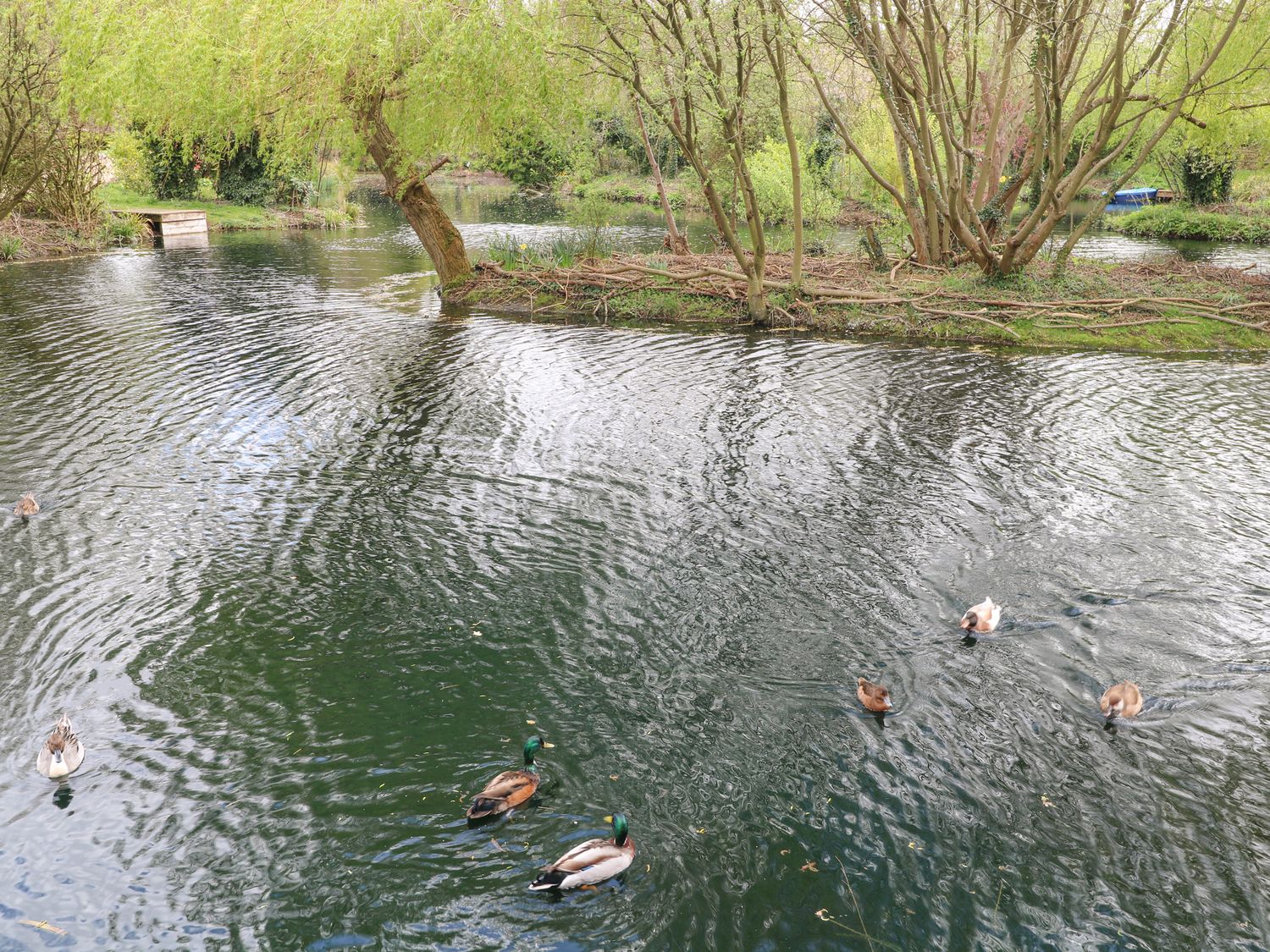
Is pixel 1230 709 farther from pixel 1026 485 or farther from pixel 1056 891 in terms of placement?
pixel 1026 485

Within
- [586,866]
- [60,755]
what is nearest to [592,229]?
[60,755]

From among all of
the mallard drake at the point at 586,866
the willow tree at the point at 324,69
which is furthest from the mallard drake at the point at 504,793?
the willow tree at the point at 324,69

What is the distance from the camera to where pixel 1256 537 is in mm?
11594

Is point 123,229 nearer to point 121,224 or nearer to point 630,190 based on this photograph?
point 121,224

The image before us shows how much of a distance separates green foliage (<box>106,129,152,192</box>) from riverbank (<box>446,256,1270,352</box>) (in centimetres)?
2674

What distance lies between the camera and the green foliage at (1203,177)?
1922 inches

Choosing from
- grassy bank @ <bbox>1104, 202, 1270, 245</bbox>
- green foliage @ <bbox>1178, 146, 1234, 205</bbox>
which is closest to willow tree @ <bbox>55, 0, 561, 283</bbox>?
grassy bank @ <bbox>1104, 202, 1270, 245</bbox>

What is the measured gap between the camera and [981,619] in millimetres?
9398

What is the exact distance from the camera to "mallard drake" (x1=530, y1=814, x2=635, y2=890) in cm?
612

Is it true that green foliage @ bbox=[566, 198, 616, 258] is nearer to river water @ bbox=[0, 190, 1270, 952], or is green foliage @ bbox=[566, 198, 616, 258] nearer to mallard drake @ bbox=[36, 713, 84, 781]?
river water @ bbox=[0, 190, 1270, 952]

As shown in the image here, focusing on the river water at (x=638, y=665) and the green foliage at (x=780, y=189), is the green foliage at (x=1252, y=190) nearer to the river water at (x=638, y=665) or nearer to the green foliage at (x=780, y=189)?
the green foliage at (x=780, y=189)

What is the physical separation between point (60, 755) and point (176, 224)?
43685 mm

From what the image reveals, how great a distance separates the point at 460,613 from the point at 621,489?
4043mm

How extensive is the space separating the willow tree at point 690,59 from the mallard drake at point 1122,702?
14.1 m
